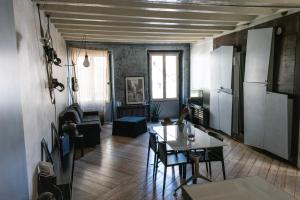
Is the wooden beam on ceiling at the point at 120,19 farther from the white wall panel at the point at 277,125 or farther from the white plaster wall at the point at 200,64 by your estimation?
the white plaster wall at the point at 200,64

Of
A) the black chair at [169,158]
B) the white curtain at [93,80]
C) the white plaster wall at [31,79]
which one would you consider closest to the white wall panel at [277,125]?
the black chair at [169,158]

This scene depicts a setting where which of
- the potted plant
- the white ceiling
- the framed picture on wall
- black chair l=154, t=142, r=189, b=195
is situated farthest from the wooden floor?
the framed picture on wall

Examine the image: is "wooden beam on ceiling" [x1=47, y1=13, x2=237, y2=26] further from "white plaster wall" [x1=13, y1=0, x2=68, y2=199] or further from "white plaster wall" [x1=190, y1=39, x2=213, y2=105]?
"white plaster wall" [x1=190, y1=39, x2=213, y2=105]

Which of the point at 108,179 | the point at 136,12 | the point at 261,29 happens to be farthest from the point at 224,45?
the point at 108,179

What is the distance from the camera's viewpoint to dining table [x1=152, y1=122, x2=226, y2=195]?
2.99 metres

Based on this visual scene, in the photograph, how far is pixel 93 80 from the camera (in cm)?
756

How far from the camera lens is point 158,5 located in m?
3.61

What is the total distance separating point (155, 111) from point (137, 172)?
417 cm

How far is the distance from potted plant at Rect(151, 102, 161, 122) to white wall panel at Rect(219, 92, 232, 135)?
250cm

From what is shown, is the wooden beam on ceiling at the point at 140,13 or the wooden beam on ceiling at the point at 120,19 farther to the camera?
the wooden beam on ceiling at the point at 120,19

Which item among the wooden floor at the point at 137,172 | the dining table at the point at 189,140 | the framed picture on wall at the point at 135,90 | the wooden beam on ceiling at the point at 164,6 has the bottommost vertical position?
the wooden floor at the point at 137,172

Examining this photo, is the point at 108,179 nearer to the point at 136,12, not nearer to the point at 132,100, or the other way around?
the point at 136,12

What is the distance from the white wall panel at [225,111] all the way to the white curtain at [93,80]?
369 centimetres

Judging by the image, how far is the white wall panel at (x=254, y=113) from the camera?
4.53 m
